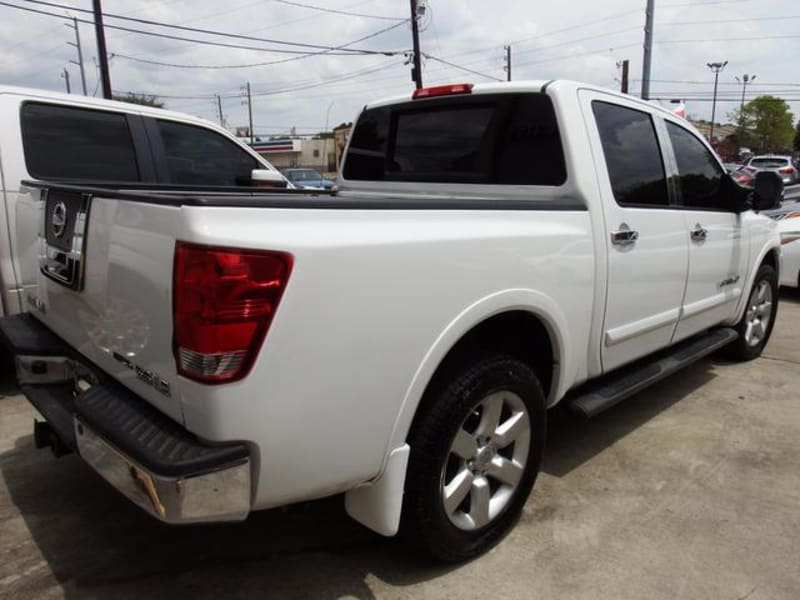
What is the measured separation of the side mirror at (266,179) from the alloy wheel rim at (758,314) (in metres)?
3.66

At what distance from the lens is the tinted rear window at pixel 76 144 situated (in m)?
4.08

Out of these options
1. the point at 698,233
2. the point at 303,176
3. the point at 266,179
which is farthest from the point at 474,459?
the point at 303,176

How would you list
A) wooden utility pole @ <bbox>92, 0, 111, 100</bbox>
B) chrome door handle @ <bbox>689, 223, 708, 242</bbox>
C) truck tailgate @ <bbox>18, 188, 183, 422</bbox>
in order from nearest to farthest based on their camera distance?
truck tailgate @ <bbox>18, 188, 183, 422</bbox> < chrome door handle @ <bbox>689, 223, 708, 242</bbox> < wooden utility pole @ <bbox>92, 0, 111, 100</bbox>

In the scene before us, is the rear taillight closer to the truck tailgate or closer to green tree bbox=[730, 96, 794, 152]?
the truck tailgate

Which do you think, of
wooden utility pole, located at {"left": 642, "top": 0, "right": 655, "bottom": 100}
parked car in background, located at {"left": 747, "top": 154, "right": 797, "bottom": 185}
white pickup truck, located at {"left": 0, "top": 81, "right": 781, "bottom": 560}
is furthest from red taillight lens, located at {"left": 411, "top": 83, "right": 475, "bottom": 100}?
parked car in background, located at {"left": 747, "top": 154, "right": 797, "bottom": 185}

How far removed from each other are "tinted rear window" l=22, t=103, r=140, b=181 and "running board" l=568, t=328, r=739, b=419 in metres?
3.40

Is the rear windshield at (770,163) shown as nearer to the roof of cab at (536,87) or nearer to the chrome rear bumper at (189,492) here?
the roof of cab at (536,87)

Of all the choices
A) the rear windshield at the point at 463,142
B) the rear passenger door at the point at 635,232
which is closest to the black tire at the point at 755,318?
the rear passenger door at the point at 635,232

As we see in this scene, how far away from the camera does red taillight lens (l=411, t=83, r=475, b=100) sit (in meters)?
3.32

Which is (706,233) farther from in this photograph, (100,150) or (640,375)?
(100,150)

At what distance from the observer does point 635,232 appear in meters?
3.10

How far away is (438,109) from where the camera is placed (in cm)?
351

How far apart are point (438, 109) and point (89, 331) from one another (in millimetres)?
2149

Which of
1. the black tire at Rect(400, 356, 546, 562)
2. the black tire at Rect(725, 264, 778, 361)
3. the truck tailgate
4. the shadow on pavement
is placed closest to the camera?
the truck tailgate
